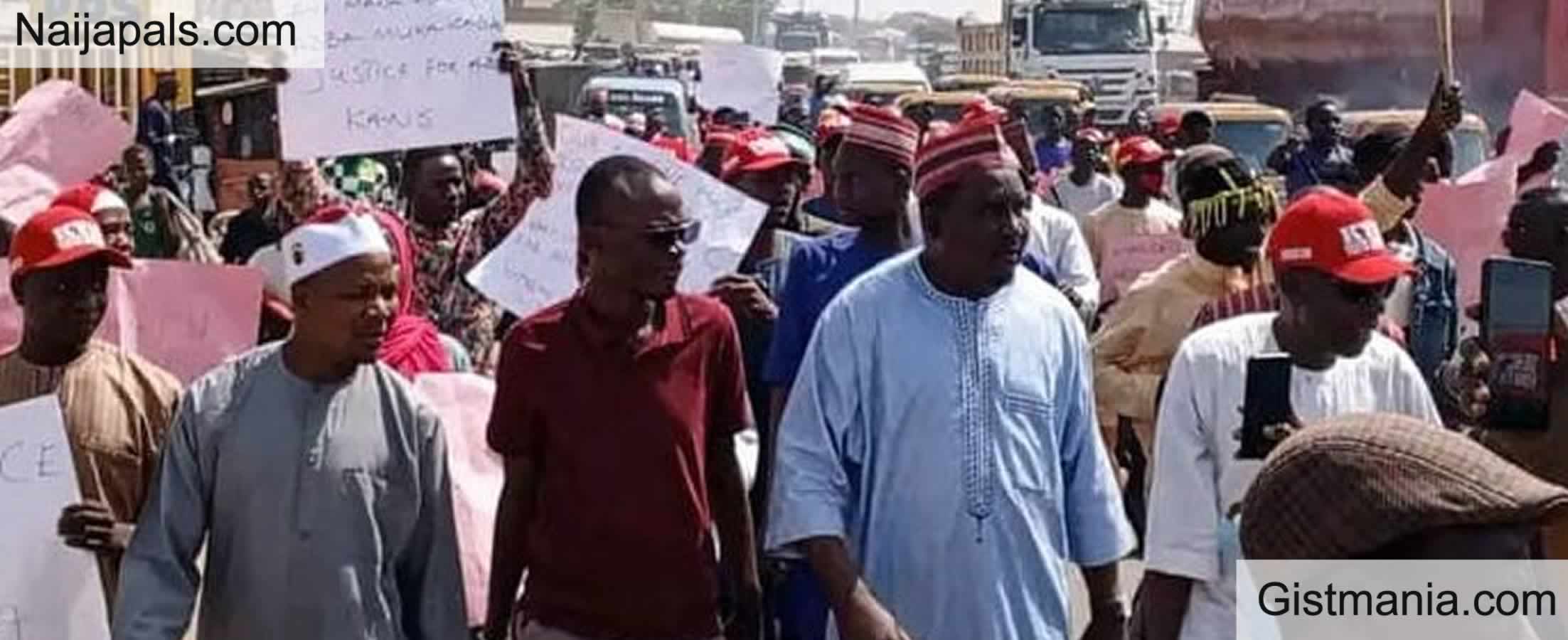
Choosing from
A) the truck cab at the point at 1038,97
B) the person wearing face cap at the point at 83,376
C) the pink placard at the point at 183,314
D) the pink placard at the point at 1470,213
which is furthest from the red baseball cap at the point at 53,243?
the truck cab at the point at 1038,97

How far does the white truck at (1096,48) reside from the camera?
35.7 metres

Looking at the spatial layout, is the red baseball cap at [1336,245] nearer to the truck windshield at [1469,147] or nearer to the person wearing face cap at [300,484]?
the person wearing face cap at [300,484]

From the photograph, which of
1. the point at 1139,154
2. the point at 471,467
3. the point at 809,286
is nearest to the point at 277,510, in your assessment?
the point at 471,467

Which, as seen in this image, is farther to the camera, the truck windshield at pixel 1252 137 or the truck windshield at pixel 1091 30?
the truck windshield at pixel 1091 30

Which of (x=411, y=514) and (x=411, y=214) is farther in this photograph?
(x=411, y=214)

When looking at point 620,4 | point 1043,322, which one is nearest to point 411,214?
Result: point 1043,322

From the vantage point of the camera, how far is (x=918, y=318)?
4684 mm

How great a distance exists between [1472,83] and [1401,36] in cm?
315

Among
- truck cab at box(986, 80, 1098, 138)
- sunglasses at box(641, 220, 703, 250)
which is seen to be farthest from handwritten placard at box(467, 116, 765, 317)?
truck cab at box(986, 80, 1098, 138)

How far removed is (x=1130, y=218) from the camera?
10477 millimetres

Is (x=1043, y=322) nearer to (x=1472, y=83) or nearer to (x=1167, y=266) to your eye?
(x=1167, y=266)

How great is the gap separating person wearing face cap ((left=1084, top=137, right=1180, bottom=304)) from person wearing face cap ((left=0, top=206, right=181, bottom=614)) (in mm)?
5756

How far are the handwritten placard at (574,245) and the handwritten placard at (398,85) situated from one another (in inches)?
12.9

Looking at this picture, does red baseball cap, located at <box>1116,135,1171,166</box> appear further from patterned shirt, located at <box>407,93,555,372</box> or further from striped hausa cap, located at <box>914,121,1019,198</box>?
striped hausa cap, located at <box>914,121,1019,198</box>
